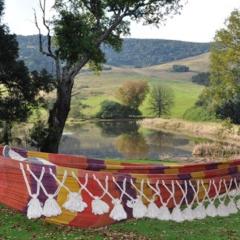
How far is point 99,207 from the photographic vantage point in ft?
45.6

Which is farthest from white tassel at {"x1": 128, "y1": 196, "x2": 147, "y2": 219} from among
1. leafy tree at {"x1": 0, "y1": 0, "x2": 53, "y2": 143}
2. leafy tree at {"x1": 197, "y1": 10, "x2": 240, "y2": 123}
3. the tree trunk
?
leafy tree at {"x1": 197, "y1": 10, "x2": 240, "y2": 123}

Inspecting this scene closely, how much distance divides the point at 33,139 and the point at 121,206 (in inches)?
708

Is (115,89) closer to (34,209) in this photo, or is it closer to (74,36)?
(74,36)

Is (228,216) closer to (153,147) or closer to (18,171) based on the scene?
(18,171)

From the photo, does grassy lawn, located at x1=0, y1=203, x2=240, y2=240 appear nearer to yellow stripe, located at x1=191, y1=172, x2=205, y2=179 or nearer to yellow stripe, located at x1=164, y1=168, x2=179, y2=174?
yellow stripe, located at x1=191, y1=172, x2=205, y2=179

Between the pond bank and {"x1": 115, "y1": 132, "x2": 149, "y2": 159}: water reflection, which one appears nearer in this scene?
{"x1": 115, "y1": 132, "x2": 149, "y2": 159}: water reflection

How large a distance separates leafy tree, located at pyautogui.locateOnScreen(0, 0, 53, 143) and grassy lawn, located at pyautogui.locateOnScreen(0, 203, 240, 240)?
1286cm

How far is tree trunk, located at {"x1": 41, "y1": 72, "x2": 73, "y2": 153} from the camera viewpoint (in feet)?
103

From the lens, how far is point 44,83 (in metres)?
30.2

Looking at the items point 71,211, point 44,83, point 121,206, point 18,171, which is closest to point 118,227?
point 121,206

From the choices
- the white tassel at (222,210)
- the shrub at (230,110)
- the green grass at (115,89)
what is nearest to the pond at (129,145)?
the shrub at (230,110)

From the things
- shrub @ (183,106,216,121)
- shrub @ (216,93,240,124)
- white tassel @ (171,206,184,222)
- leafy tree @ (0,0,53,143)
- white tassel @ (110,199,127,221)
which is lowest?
shrub @ (183,106,216,121)

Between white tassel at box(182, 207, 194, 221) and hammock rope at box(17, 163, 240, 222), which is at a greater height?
hammock rope at box(17, 163, 240, 222)

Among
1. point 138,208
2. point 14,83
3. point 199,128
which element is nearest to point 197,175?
point 138,208
